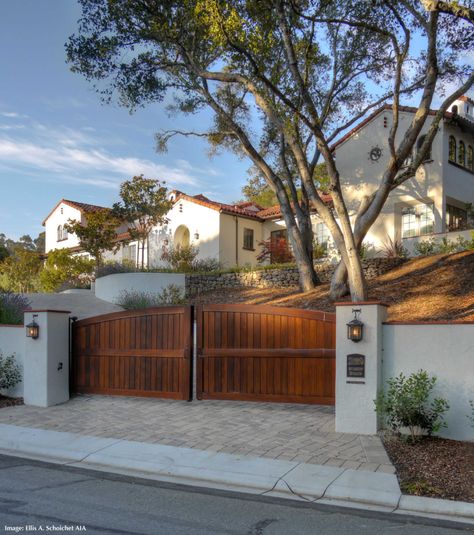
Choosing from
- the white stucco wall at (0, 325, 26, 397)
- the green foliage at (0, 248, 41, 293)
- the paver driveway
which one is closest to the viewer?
the paver driveway

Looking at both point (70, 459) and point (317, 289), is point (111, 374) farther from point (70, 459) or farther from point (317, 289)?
point (317, 289)

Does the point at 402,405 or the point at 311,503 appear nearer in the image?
the point at 311,503

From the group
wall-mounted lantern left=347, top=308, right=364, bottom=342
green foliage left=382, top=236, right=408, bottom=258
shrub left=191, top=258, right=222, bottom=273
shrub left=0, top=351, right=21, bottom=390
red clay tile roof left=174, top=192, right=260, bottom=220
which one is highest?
red clay tile roof left=174, top=192, right=260, bottom=220

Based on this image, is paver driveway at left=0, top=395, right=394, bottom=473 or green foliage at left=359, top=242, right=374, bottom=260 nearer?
paver driveway at left=0, top=395, right=394, bottom=473

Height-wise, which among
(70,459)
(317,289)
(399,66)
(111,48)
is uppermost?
(111,48)

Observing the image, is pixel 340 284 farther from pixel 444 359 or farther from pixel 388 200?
pixel 444 359

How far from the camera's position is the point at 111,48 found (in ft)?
48.5

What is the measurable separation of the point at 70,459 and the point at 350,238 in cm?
834

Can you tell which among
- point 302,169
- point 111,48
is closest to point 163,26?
point 111,48

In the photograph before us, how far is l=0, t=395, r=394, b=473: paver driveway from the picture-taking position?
6590mm

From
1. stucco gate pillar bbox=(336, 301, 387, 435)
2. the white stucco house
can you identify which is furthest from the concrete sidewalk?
the white stucco house

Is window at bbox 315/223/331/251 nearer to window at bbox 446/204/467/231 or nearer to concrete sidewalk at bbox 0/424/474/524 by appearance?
window at bbox 446/204/467/231

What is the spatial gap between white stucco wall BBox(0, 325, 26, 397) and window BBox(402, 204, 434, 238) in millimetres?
15601

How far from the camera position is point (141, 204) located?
26625 mm
